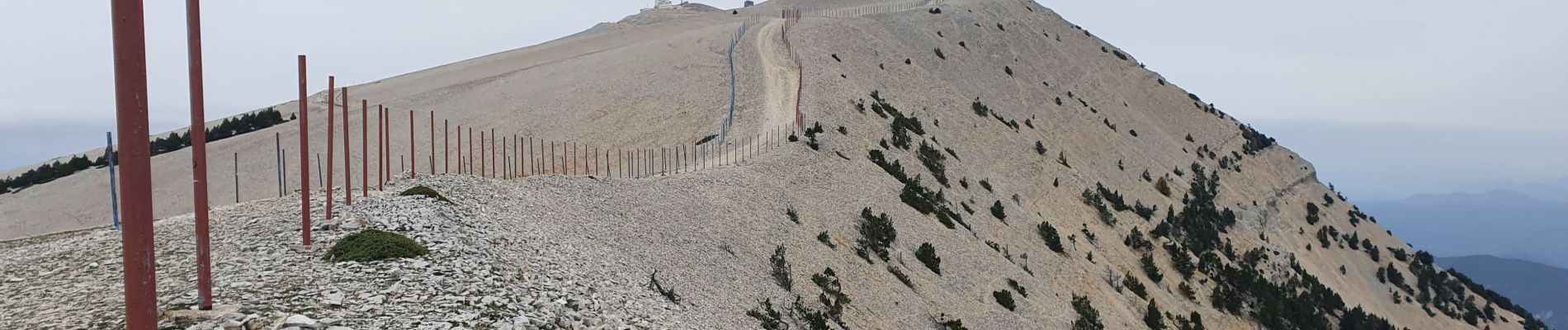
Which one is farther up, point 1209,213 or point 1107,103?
point 1107,103

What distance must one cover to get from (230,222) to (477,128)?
2866 centimetres

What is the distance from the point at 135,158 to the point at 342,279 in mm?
5412

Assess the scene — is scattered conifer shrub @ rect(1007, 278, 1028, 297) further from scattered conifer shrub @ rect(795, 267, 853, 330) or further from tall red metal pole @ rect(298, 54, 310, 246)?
tall red metal pole @ rect(298, 54, 310, 246)

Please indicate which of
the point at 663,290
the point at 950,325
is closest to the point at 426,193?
the point at 663,290

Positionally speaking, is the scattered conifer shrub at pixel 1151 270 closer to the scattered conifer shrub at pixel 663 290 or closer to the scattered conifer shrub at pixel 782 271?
the scattered conifer shrub at pixel 782 271

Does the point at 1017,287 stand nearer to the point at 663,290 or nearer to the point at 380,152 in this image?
the point at 663,290

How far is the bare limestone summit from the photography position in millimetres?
15414

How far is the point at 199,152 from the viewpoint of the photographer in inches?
469

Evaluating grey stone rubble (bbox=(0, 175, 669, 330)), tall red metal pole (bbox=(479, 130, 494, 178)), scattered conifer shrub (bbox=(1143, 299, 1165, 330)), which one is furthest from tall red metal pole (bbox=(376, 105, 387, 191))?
scattered conifer shrub (bbox=(1143, 299, 1165, 330))

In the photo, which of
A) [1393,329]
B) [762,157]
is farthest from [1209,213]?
[762,157]

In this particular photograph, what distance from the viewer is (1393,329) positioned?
5281 cm

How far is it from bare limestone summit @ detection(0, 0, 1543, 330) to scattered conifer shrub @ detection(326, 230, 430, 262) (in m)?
0.24

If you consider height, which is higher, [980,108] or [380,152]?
[380,152]

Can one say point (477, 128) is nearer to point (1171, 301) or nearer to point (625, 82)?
point (625, 82)
